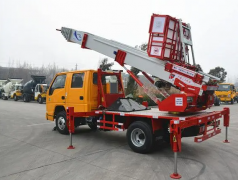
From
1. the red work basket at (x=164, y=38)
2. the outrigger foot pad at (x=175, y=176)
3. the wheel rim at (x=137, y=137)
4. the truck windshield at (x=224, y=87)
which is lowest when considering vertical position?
the outrigger foot pad at (x=175, y=176)

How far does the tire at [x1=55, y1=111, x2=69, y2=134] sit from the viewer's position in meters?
8.84

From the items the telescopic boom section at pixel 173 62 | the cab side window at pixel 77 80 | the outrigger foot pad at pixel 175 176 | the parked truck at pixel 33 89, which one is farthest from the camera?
the parked truck at pixel 33 89

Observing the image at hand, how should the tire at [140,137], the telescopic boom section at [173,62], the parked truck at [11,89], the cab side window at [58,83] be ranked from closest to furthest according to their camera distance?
Result: the telescopic boom section at [173,62]
the tire at [140,137]
the cab side window at [58,83]
the parked truck at [11,89]

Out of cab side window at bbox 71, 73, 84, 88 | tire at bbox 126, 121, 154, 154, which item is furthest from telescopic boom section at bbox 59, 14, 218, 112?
cab side window at bbox 71, 73, 84, 88

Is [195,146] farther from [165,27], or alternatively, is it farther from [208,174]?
[165,27]

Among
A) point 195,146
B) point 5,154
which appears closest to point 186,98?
point 195,146

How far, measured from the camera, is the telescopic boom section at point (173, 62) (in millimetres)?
6078

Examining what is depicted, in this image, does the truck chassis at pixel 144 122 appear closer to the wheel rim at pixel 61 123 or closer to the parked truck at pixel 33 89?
the wheel rim at pixel 61 123

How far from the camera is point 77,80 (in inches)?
336

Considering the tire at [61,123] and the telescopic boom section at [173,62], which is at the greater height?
the telescopic boom section at [173,62]

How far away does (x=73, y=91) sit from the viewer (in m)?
8.55

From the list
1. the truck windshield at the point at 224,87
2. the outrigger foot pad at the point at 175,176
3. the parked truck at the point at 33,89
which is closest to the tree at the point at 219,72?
the truck windshield at the point at 224,87

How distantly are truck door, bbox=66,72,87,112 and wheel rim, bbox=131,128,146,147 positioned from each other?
209 centimetres

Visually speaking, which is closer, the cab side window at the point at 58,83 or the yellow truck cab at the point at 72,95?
the yellow truck cab at the point at 72,95
